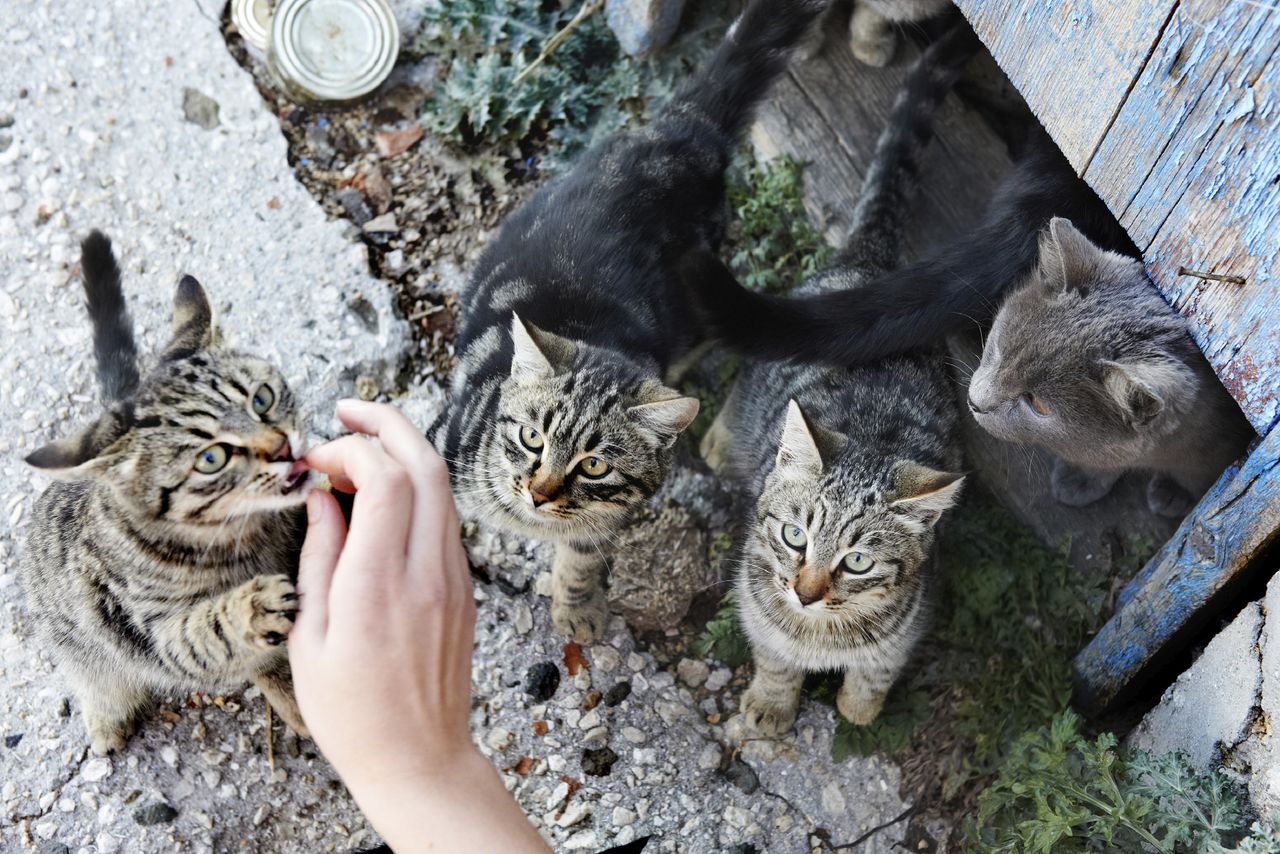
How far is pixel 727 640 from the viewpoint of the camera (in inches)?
116

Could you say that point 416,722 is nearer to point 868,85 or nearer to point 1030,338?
point 1030,338

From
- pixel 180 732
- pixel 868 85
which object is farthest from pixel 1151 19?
pixel 180 732

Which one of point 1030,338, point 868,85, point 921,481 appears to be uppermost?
point 868,85

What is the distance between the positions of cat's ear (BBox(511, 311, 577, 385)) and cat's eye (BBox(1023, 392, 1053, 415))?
114 centimetres

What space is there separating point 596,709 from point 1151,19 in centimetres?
214

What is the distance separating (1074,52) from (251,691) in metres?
2.59

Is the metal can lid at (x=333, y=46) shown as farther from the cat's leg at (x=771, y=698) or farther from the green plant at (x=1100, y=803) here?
the green plant at (x=1100, y=803)

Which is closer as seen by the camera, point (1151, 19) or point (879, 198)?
point (1151, 19)

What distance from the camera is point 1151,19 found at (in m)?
1.96

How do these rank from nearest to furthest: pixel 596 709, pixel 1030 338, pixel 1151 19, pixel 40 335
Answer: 1. pixel 1151 19
2. pixel 1030 338
3. pixel 596 709
4. pixel 40 335

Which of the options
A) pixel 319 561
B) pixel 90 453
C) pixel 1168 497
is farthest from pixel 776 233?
pixel 90 453

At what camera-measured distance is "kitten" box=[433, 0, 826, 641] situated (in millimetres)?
2473

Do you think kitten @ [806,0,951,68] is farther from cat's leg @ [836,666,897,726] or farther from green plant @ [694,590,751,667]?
cat's leg @ [836,666,897,726]

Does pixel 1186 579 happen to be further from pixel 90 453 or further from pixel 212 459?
pixel 90 453
